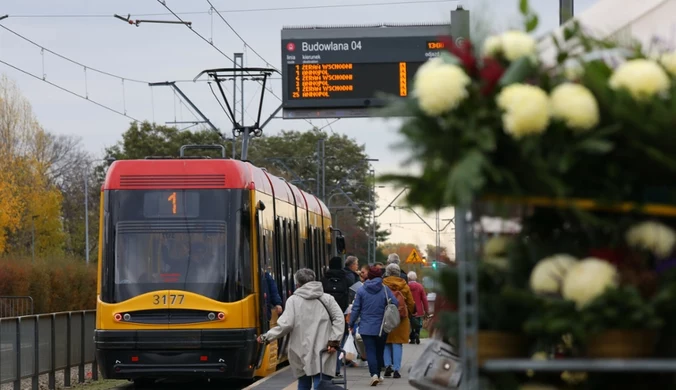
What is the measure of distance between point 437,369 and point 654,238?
4.64ft

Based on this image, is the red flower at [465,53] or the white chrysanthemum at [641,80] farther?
the red flower at [465,53]

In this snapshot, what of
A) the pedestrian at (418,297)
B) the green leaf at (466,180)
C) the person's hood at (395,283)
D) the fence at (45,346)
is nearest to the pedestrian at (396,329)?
the person's hood at (395,283)

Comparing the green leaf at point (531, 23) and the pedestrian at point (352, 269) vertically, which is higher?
the green leaf at point (531, 23)

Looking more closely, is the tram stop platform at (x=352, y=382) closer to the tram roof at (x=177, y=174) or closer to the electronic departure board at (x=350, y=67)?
the tram roof at (x=177, y=174)

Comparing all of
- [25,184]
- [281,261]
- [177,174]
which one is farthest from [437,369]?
[25,184]

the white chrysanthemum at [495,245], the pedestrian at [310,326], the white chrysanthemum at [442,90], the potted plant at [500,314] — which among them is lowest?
the pedestrian at [310,326]

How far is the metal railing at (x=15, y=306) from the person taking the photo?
97.7ft

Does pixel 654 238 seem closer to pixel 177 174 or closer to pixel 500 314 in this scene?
pixel 500 314

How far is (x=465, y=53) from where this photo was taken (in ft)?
14.8

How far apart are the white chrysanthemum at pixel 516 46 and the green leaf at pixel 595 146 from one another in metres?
0.44

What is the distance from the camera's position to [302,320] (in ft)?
40.2

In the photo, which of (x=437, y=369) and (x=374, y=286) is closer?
(x=437, y=369)

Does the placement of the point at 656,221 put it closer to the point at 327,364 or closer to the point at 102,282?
the point at 327,364

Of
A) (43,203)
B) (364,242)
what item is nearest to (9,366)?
(43,203)
